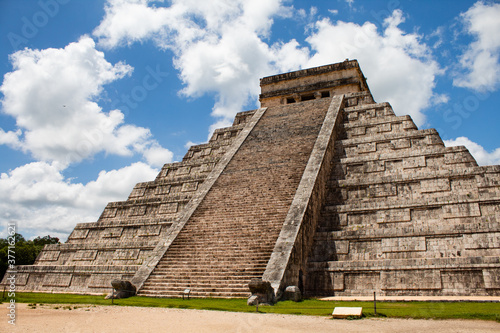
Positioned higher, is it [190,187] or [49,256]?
[190,187]

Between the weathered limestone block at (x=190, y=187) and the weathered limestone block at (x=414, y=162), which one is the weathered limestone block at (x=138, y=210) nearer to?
the weathered limestone block at (x=190, y=187)

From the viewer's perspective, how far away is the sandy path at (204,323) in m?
5.88

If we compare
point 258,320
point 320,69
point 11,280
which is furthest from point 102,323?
point 320,69

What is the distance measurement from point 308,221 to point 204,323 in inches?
231

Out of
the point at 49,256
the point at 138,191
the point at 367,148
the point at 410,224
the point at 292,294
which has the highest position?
the point at 367,148

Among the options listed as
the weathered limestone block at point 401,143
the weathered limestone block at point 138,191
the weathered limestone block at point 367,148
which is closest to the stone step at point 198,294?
the weathered limestone block at point 138,191

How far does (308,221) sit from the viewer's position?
11656 millimetres

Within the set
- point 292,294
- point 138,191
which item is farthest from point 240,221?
point 138,191

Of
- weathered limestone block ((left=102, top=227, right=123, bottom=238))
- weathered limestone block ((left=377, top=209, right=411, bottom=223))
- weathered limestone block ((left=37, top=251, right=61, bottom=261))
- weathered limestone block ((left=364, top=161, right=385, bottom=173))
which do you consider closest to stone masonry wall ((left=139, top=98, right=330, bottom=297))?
weathered limestone block ((left=364, top=161, right=385, bottom=173))

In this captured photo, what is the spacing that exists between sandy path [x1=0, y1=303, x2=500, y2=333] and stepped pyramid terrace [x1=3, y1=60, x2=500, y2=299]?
2.39m

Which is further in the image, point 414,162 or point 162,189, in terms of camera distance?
point 162,189

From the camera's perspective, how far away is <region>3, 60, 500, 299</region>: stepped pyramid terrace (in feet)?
32.9

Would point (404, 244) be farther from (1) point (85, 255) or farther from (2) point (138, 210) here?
(1) point (85, 255)

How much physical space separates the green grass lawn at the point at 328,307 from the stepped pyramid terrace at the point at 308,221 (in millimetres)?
742
